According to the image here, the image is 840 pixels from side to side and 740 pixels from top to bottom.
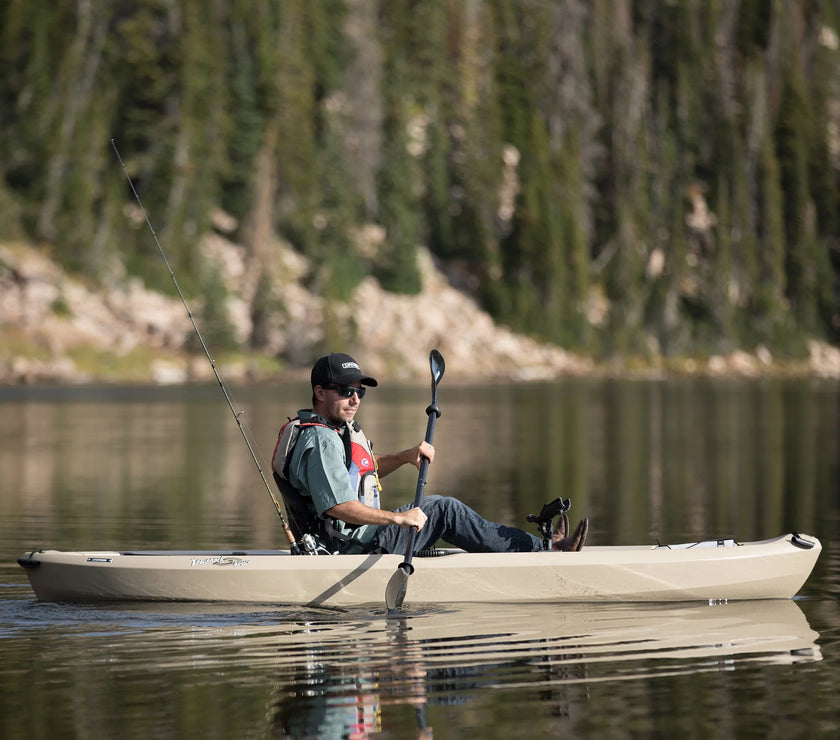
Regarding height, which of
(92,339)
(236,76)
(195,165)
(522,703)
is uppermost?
(236,76)

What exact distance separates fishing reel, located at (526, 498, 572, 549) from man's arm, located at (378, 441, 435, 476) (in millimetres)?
967

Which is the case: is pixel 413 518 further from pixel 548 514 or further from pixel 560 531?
pixel 560 531

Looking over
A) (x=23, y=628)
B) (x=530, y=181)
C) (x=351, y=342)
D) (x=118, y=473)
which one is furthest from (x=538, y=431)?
(x=530, y=181)

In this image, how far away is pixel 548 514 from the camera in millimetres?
11953

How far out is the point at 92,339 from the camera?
83.1 metres

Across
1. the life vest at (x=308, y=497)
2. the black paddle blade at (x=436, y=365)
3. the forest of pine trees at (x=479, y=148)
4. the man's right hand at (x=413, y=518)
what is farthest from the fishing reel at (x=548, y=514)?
the forest of pine trees at (x=479, y=148)

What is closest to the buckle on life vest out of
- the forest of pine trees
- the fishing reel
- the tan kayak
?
the fishing reel

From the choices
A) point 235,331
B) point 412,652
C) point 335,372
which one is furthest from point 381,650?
point 235,331

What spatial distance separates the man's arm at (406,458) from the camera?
11.7m

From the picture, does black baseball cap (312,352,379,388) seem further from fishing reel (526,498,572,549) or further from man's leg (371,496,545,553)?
fishing reel (526,498,572,549)

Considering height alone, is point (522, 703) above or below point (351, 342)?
below

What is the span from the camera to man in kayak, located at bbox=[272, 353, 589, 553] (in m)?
11.3

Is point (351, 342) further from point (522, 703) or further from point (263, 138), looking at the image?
point (522, 703)

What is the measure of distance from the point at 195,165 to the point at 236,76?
10463mm
